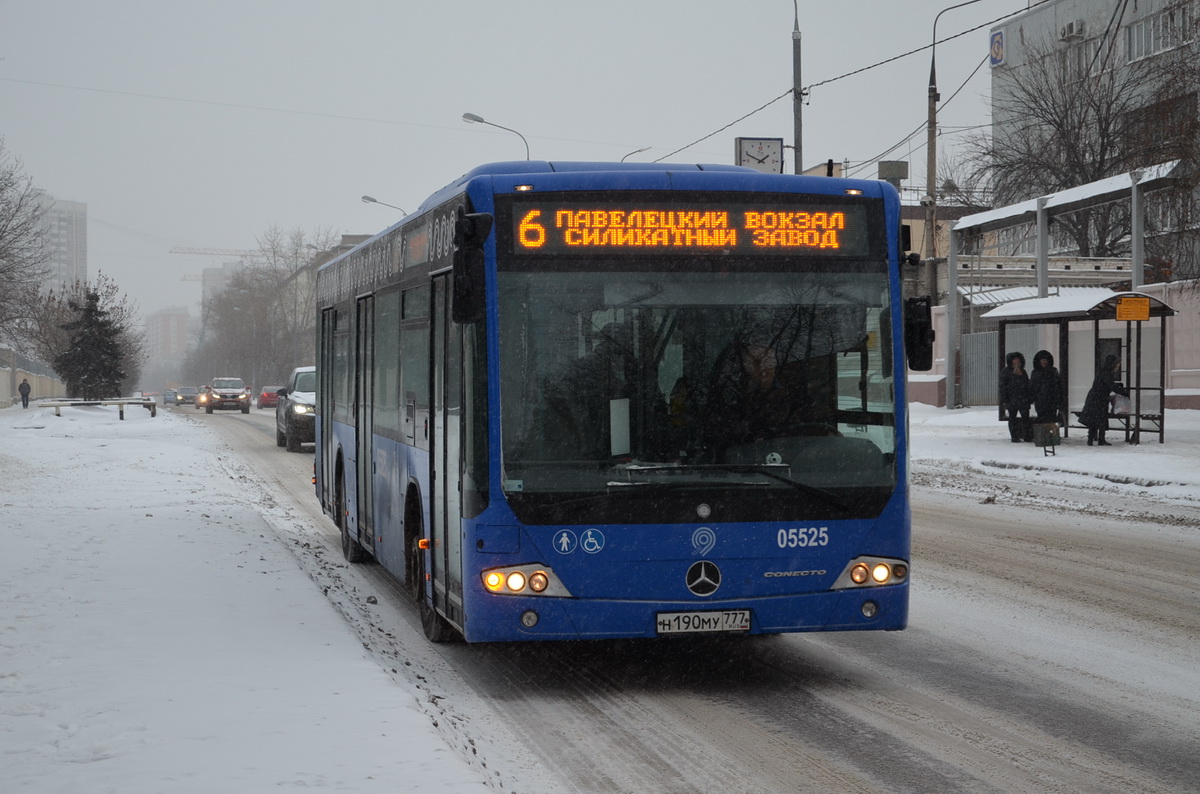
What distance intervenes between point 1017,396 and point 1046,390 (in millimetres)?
1691

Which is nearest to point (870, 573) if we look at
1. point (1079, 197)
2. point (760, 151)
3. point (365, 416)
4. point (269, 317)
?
point (365, 416)

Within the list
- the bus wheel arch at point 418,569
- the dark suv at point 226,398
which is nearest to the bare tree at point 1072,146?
the dark suv at point 226,398

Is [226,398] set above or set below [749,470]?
below

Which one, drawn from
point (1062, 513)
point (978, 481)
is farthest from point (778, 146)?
point (1062, 513)

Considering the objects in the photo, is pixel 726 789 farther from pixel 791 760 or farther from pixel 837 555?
pixel 837 555

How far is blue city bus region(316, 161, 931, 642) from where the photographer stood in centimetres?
705

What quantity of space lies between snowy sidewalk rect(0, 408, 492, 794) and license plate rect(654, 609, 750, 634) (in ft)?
4.44

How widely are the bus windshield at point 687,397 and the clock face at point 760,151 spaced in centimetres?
2326

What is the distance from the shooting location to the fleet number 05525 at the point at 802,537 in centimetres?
718

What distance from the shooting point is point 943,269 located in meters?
51.7

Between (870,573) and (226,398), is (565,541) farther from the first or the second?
(226,398)

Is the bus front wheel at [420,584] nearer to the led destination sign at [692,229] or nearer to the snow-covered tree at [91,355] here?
the led destination sign at [692,229]

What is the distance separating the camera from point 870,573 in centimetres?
732

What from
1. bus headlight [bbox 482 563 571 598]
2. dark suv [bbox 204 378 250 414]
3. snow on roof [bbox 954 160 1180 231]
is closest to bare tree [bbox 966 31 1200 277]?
snow on roof [bbox 954 160 1180 231]
